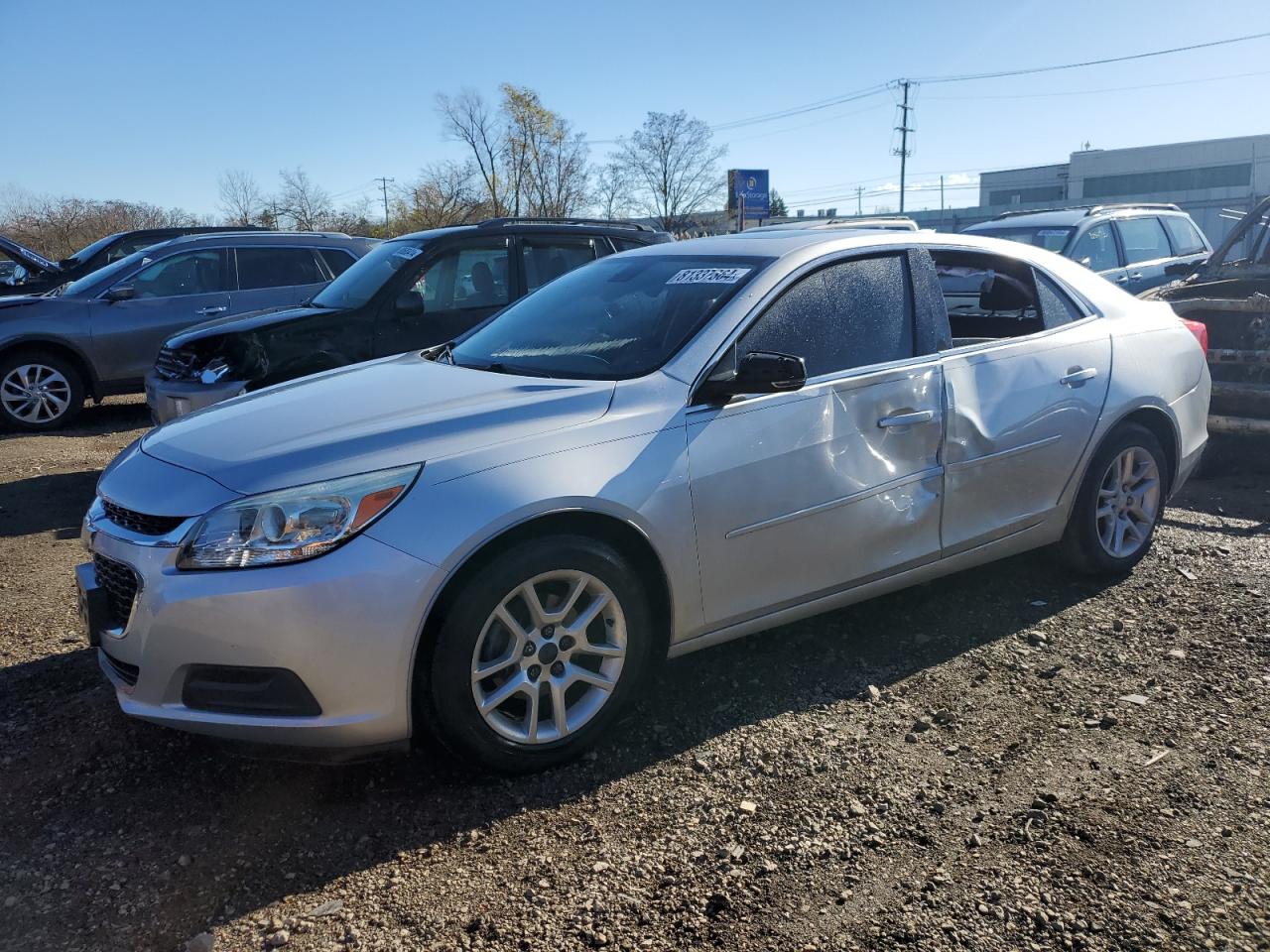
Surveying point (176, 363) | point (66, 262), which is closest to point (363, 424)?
point (176, 363)

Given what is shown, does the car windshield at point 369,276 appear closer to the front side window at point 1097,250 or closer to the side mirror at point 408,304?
the side mirror at point 408,304

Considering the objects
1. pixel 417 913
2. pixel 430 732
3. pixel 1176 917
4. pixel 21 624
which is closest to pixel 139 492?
pixel 430 732

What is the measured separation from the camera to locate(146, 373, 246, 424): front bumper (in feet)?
22.2

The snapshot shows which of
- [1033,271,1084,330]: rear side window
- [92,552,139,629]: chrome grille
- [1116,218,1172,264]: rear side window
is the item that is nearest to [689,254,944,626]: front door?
[1033,271,1084,330]: rear side window

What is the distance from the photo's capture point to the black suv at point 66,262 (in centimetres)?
1134

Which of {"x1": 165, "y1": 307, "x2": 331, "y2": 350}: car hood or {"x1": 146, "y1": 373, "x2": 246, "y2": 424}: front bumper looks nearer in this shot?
{"x1": 146, "y1": 373, "x2": 246, "y2": 424}: front bumper

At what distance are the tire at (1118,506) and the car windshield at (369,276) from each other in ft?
16.6

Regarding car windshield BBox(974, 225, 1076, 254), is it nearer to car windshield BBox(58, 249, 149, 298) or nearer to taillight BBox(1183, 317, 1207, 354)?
taillight BBox(1183, 317, 1207, 354)

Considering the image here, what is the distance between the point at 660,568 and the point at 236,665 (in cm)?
132

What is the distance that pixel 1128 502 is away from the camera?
4879 mm

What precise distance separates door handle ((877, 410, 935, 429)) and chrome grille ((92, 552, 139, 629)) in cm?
263

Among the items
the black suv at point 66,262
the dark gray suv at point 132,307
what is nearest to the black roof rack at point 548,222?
the dark gray suv at point 132,307

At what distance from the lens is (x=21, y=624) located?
15.2ft

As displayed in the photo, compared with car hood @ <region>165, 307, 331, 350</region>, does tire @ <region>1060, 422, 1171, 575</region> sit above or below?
below
